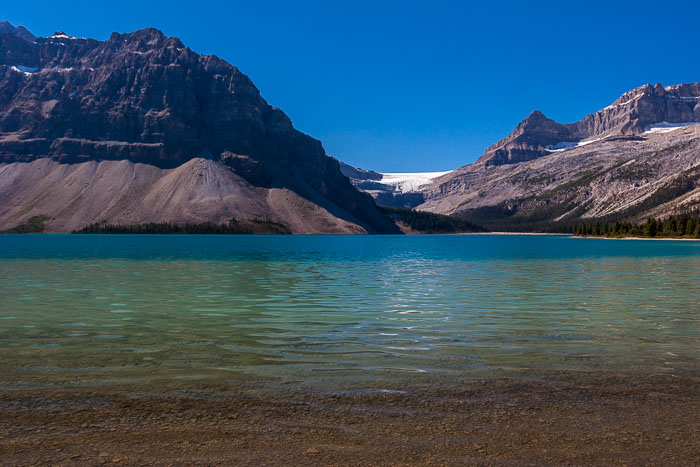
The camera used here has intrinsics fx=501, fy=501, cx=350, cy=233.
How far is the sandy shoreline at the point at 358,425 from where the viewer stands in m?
10.1

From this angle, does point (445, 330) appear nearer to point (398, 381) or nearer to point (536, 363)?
point (536, 363)

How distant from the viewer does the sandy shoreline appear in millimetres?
10086

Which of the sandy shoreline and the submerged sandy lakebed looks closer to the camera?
the sandy shoreline

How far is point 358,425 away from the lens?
11.7m

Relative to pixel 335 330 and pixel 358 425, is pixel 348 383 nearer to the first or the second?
pixel 358 425

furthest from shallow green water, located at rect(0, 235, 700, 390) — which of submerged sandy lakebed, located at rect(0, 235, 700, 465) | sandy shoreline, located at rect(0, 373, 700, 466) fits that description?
sandy shoreline, located at rect(0, 373, 700, 466)

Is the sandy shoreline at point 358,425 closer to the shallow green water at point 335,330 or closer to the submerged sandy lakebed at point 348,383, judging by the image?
the submerged sandy lakebed at point 348,383

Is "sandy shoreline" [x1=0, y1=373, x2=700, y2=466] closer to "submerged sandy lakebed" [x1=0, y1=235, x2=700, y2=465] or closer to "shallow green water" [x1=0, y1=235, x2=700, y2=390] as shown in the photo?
"submerged sandy lakebed" [x1=0, y1=235, x2=700, y2=465]

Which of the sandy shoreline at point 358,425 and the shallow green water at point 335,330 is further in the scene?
the shallow green water at point 335,330

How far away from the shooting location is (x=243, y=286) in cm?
4638

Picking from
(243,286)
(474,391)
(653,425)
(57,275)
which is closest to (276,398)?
(474,391)

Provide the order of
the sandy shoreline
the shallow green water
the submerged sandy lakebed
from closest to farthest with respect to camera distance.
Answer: the sandy shoreline, the submerged sandy lakebed, the shallow green water

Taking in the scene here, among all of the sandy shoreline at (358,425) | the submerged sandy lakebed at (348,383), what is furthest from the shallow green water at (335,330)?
the sandy shoreline at (358,425)

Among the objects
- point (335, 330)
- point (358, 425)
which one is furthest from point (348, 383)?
point (335, 330)
